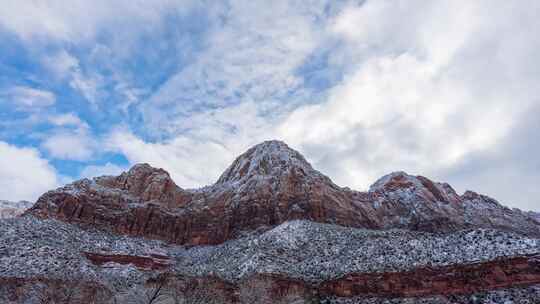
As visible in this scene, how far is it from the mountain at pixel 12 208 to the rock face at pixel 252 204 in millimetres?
85250

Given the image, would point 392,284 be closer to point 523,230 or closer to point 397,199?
point 397,199

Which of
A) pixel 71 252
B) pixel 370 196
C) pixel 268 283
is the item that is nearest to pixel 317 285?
pixel 268 283

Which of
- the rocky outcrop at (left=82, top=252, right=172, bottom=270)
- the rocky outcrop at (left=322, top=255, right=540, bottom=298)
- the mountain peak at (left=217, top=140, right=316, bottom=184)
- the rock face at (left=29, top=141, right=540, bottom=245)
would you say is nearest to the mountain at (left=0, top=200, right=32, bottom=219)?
the rock face at (left=29, top=141, right=540, bottom=245)

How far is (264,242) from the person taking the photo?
6681 centimetres

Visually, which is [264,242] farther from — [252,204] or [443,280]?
[443,280]

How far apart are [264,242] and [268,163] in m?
36.5

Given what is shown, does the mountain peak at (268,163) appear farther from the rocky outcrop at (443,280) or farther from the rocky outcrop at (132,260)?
the rocky outcrop at (443,280)

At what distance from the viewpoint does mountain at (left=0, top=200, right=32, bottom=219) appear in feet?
511

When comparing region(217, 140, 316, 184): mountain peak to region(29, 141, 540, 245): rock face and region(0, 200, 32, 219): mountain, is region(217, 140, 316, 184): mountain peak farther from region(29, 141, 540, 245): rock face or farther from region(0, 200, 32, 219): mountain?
region(0, 200, 32, 219): mountain

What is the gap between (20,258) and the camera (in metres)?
57.1

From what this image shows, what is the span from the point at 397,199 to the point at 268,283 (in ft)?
216

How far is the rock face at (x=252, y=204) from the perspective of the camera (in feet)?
277

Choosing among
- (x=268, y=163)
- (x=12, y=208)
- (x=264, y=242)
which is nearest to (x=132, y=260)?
(x=264, y=242)

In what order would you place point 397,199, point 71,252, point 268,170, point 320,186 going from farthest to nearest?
1. point 397,199
2. point 268,170
3. point 320,186
4. point 71,252
